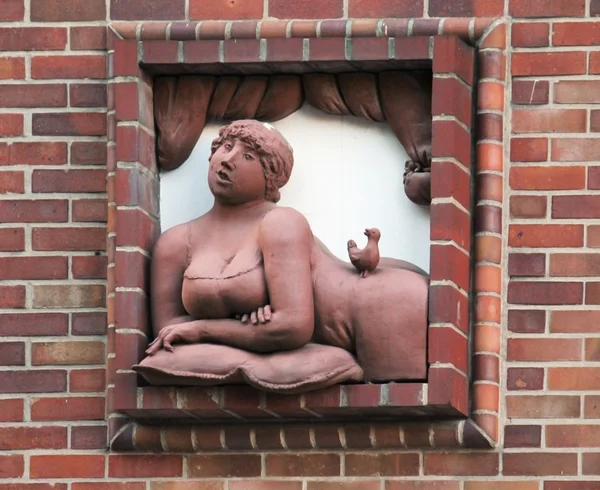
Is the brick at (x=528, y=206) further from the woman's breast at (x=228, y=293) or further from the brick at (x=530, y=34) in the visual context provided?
the woman's breast at (x=228, y=293)

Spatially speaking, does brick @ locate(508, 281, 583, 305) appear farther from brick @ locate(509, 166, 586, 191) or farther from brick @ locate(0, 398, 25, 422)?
brick @ locate(0, 398, 25, 422)

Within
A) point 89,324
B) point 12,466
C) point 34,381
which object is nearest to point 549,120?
point 89,324

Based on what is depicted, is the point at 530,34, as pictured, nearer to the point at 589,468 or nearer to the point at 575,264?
the point at 575,264

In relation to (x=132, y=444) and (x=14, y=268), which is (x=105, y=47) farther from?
(x=132, y=444)

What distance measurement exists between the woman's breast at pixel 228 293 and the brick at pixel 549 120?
0.87 meters

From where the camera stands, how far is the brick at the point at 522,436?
714 centimetres

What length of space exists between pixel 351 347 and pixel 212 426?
1.54 ft

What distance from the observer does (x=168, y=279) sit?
726 centimetres

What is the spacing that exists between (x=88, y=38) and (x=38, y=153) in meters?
0.38

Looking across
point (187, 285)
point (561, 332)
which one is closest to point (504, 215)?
point (561, 332)

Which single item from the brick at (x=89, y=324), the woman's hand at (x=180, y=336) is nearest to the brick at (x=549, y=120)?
the woman's hand at (x=180, y=336)

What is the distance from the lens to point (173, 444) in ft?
23.7

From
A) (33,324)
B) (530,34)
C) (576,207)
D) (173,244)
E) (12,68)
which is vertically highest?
(530,34)

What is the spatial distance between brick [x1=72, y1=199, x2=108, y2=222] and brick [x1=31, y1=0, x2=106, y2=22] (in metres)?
0.55
